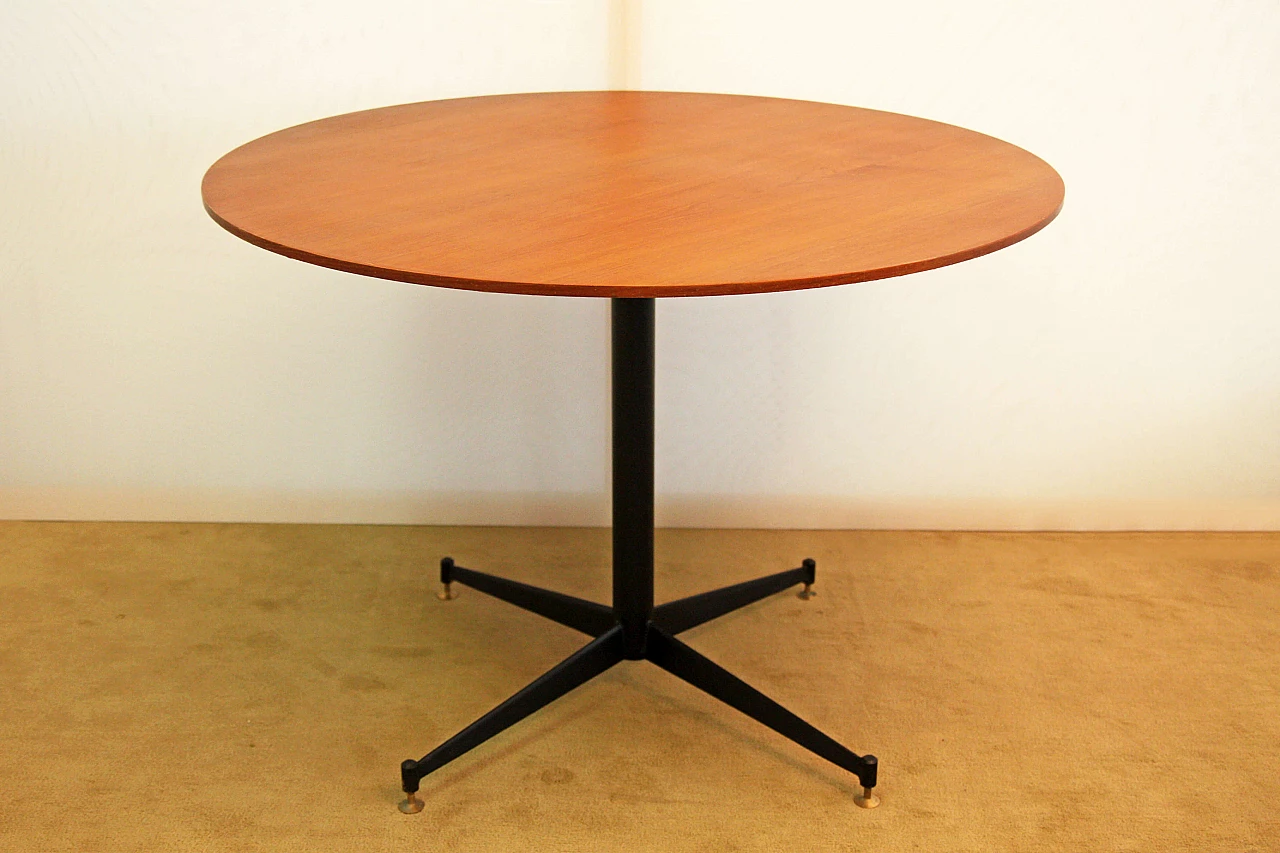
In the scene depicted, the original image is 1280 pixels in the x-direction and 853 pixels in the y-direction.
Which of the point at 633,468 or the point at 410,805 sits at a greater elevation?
the point at 633,468

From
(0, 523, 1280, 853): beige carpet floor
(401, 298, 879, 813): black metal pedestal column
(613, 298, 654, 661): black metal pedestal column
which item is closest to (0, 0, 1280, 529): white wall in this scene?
(0, 523, 1280, 853): beige carpet floor

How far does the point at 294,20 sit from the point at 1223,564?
2279 mm

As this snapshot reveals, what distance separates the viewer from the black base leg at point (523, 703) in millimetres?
1934

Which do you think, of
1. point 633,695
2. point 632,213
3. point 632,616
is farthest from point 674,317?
point 632,213

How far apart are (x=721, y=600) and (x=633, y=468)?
0.44 m

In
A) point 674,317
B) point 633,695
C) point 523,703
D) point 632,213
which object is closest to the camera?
point 632,213

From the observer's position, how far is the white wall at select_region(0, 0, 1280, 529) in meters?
2.57

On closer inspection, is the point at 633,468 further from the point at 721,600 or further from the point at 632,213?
the point at 632,213

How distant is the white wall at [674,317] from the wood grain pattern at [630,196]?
15.9 inches

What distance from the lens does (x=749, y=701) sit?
6.77 feet

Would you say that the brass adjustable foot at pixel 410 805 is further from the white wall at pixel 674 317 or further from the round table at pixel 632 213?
the white wall at pixel 674 317

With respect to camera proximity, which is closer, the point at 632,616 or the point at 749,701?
the point at 749,701

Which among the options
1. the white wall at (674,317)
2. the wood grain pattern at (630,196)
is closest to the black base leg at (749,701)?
the white wall at (674,317)

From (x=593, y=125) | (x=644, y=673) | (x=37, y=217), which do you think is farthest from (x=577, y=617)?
→ (x=37, y=217)
